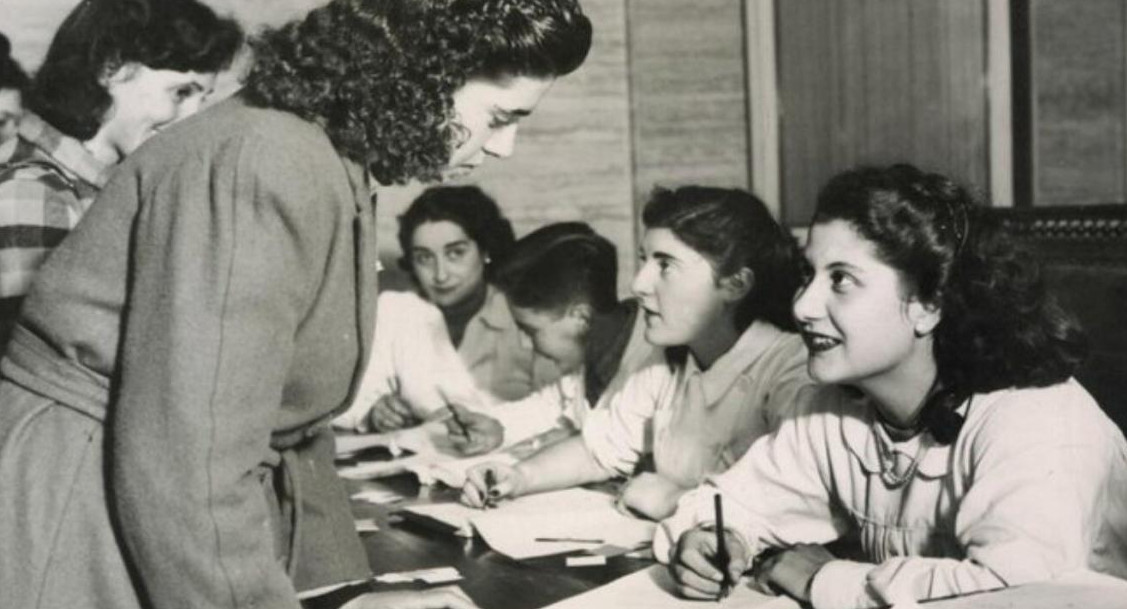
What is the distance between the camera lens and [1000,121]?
3633 mm

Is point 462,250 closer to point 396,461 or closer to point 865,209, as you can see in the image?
point 396,461

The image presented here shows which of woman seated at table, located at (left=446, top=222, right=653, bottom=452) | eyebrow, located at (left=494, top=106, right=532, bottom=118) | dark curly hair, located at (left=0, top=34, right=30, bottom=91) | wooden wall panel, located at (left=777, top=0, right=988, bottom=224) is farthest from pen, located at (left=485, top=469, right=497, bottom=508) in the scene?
dark curly hair, located at (left=0, top=34, right=30, bottom=91)

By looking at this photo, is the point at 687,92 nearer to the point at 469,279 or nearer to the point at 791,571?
the point at 469,279

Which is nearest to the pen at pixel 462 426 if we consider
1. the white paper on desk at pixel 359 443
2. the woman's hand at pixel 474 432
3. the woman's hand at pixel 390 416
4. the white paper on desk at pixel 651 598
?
the woman's hand at pixel 474 432

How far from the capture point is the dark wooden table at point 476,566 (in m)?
1.60

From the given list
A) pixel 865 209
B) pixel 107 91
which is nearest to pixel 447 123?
pixel 865 209

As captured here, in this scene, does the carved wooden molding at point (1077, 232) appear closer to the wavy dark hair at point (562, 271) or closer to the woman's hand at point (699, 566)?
the wavy dark hair at point (562, 271)

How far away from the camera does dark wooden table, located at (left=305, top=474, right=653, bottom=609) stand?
1.60 metres

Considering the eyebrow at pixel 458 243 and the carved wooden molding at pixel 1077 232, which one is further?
the eyebrow at pixel 458 243

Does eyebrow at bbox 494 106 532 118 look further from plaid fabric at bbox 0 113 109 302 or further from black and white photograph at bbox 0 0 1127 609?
plaid fabric at bbox 0 113 109 302

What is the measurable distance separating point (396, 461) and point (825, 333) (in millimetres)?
1273

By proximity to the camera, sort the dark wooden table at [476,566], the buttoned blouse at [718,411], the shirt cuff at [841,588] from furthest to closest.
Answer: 1. the buttoned blouse at [718,411]
2. the dark wooden table at [476,566]
3. the shirt cuff at [841,588]

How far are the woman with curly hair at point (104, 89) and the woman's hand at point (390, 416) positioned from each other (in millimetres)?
1059

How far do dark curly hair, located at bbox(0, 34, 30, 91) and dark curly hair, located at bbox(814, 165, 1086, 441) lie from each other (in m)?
2.76
